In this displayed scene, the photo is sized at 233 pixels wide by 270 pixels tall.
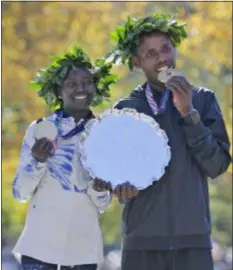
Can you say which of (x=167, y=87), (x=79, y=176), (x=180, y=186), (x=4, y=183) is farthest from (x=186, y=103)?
(x=4, y=183)

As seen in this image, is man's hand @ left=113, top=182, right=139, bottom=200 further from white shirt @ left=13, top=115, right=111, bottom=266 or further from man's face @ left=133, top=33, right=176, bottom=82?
man's face @ left=133, top=33, right=176, bottom=82

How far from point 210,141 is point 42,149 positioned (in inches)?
31.1

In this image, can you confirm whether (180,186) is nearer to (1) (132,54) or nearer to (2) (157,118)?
(2) (157,118)

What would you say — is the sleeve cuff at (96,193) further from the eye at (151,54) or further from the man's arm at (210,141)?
the eye at (151,54)

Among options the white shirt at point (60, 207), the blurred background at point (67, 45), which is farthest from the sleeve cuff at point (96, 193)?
the blurred background at point (67, 45)

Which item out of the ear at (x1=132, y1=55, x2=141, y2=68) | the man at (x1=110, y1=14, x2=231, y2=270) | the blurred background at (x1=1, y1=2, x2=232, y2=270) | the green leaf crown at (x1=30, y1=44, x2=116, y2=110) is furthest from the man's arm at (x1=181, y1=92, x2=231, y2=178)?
the blurred background at (x1=1, y1=2, x2=232, y2=270)

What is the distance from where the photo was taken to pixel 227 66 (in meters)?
9.49

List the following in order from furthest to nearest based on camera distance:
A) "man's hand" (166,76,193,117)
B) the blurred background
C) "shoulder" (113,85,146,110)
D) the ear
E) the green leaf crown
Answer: the blurred background → the green leaf crown → the ear → "shoulder" (113,85,146,110) → "man's hand" (166,76,193,117)

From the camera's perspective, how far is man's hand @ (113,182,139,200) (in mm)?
3498

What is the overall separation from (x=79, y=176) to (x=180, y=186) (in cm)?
53

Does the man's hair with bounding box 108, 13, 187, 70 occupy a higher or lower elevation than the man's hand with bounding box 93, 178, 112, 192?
higher

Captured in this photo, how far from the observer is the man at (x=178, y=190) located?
3.52 meters

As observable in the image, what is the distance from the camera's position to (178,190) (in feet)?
11.7

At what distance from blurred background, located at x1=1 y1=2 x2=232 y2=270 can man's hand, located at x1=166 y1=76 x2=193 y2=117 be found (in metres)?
5.06
